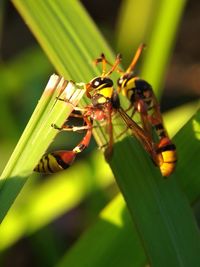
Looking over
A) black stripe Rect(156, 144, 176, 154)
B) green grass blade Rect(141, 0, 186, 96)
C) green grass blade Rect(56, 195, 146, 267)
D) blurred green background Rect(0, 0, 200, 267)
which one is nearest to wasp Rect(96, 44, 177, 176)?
black stripe Rect(156, 144, 176, 154)

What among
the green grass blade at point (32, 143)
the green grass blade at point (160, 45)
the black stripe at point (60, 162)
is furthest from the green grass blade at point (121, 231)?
the green grass blade at point (160, 45)

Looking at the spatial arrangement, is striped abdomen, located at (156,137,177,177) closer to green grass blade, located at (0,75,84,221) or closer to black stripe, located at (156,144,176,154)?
→ black stripe, located at (156,144,176,154)

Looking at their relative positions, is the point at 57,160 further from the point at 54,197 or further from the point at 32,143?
the point at 54,197

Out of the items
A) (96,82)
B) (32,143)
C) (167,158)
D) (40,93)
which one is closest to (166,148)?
(167,158)

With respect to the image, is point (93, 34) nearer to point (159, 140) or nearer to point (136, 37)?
point (159, 140)

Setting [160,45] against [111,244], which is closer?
[111,244]

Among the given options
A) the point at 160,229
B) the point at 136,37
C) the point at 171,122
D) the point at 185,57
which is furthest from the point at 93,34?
the point at 185,57
